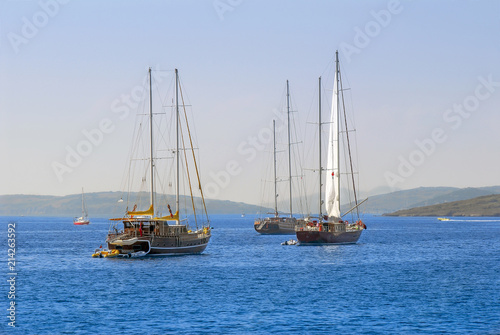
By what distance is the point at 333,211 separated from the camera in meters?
91.5

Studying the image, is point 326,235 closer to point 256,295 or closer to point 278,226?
point 256,295

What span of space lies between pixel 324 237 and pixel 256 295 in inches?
1632

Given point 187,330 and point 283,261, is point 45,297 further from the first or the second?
point 283,261

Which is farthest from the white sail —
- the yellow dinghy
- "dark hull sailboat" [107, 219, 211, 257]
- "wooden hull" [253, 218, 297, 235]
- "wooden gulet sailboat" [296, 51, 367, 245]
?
"wooden hull" [253, 218, 297, 235]

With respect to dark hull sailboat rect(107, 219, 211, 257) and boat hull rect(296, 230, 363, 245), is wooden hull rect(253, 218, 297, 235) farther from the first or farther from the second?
dark hull sailboat rect(107, 219, 211, 257)

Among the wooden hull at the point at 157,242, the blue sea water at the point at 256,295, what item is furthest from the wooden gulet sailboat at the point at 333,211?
the wooden hull at the point at 157,242

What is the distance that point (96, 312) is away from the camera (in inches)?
1603

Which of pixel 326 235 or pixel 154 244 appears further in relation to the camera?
pixel 326 235

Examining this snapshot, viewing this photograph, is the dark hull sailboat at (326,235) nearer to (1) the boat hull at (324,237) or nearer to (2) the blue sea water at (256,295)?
(1) the boat hull at (324,237)

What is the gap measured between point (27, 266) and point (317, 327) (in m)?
41.9

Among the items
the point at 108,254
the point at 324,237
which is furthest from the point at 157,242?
the point at 324,237

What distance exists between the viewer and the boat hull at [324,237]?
87.1m

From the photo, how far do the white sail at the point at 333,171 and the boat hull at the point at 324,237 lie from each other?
3144 mm

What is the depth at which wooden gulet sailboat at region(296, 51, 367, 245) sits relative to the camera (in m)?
87.8
